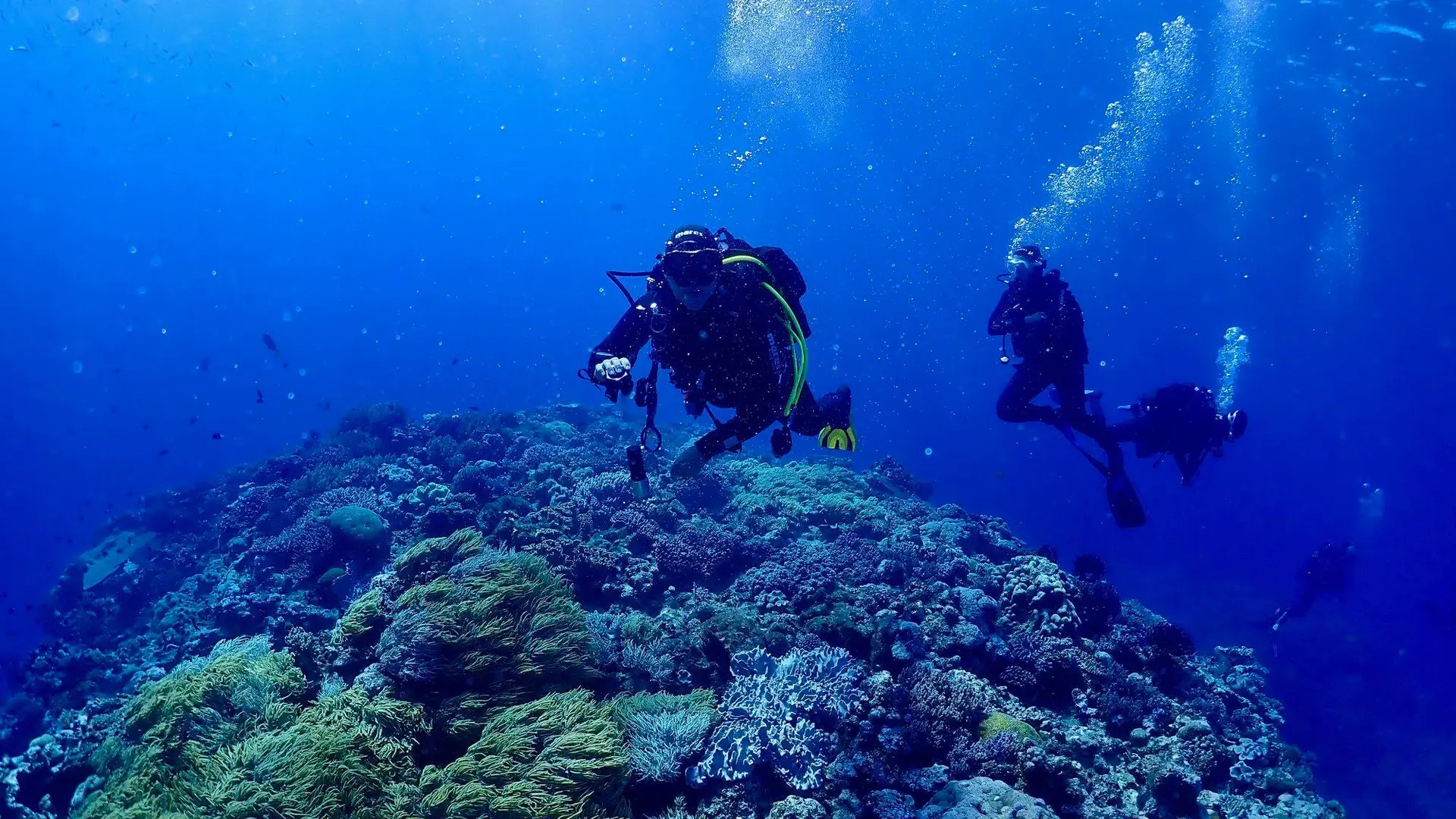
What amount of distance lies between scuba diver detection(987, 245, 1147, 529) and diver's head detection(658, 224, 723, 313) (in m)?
7.55

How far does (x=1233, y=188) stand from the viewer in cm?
6109

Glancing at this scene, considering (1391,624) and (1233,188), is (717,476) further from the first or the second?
(1233,188)

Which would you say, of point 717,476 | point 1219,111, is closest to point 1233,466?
point 1219,111

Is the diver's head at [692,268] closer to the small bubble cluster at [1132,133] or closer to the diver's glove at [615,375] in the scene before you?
the diver's glove at [615,375]

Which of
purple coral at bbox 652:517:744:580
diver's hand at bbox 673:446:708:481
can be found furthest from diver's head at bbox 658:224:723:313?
purple coral at bbox 652:517:744:580

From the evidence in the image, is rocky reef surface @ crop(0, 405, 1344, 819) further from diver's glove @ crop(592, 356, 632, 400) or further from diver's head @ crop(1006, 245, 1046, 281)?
diver's head @ crop(1006, 245, 1046, 281)

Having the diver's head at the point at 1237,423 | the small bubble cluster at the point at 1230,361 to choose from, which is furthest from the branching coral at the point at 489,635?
the small bubble cluster at the point at 1230,361

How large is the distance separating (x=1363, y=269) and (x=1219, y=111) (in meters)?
44.5

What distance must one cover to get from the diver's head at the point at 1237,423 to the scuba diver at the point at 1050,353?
247 centimetres

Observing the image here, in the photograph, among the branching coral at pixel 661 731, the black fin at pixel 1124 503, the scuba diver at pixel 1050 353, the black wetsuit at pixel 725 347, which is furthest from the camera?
the black fin at pixel 1124 503

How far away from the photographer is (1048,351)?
38.9 ft

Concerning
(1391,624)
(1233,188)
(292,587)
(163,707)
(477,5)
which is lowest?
(163,707)

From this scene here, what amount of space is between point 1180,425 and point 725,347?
Answer: 11.9m

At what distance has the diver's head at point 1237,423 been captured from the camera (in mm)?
12547
